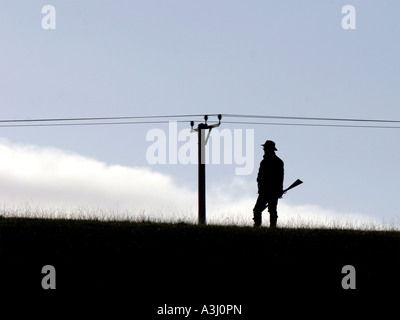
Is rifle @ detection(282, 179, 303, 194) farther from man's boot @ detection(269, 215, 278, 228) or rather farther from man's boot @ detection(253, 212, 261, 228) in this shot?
man's boot @ detection(253, 212, 261, 228)

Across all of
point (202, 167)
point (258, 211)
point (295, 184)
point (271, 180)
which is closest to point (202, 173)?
point (202, 167)

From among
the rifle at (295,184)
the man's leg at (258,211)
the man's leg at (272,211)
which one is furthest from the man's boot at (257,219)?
the rifle at (295,184)

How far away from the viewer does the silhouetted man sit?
18938 mm

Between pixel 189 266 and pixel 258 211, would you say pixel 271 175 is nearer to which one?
pixel 258 211

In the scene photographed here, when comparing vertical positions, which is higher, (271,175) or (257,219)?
(271,175)

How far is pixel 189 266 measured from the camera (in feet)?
46.6

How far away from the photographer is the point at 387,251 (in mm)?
16203

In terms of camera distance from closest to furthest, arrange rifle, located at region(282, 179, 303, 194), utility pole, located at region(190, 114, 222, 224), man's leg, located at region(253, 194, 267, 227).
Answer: man's leg, located at region(253, 194, 267, 227) < rifle, located at region(282, 179, 303, 194) < utility pole, located at region(190, 114, 222, 224)

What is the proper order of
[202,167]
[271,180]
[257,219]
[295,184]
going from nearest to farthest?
[271,180]
[257,219]
[295,184]
[202,167]

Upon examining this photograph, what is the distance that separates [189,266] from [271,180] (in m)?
5.51

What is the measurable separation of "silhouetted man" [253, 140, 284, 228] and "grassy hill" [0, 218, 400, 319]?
4.04 ft

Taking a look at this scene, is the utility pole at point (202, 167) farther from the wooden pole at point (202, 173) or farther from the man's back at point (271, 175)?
the man's back at point (271, 175)

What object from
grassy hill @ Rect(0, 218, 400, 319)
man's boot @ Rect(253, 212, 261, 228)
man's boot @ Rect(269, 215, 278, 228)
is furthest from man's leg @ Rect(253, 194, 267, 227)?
grassy hill @ Rect(0, 218, 400, 319)
